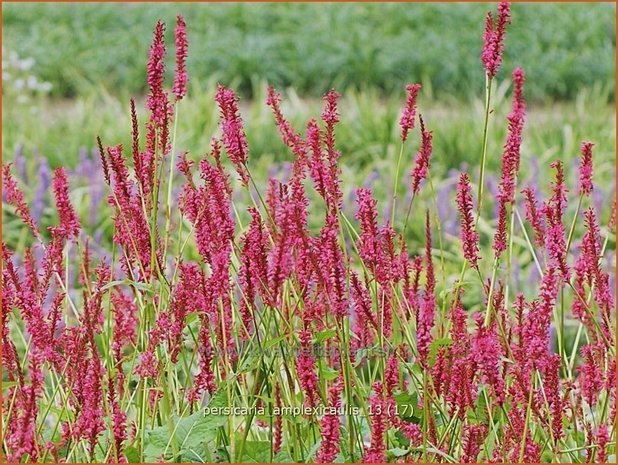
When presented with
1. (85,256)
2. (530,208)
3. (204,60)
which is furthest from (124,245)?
(204,60)

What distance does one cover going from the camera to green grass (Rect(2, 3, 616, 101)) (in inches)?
372

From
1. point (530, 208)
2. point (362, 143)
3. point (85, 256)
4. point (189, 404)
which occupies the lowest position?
point (362, 143)

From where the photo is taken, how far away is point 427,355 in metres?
2.16

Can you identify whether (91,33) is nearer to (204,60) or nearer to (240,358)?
(204,60)

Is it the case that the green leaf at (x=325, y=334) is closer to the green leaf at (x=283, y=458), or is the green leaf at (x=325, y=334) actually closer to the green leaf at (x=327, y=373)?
the green leaf at (x=327, y=373)

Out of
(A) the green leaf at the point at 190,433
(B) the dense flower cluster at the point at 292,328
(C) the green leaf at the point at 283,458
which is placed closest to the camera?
(B) the dense flower cluster at the point at 292,328

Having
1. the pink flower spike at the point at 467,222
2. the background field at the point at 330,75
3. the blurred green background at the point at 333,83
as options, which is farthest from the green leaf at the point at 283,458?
the background field at the point at 330,75

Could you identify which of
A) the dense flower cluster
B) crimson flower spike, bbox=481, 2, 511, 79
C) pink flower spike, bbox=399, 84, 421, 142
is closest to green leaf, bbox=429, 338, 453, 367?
the dense flower cluster

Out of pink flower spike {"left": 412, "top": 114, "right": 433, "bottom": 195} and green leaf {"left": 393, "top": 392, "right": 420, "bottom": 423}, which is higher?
pink flower spike {"left": 412, "top": 114, "right": 433, "bottom": 195}

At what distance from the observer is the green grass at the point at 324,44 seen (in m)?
9.46

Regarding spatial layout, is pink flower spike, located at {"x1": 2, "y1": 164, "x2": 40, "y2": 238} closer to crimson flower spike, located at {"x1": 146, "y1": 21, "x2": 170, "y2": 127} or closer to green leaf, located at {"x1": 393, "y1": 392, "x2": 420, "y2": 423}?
crimson flower spike, located at {"x1": 146, "y1": 21, "x2": 170, "y2": 127}

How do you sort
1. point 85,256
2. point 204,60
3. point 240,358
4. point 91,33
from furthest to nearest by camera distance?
point 91,33 < point 204,60 < point 85,256 < point 240,358

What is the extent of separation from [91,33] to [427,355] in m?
8.89

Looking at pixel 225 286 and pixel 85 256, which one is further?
pixel 85 256
